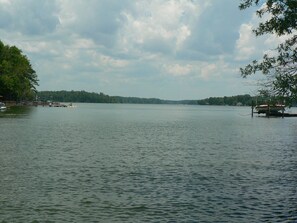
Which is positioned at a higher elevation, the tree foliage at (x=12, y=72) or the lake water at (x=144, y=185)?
the tree foliage at (x=12, y=72)

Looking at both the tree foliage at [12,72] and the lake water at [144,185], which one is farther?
the tree foliage at [12,72]

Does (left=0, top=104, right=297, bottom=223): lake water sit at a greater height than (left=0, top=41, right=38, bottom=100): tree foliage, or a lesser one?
lesser

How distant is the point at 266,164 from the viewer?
35.1 metres

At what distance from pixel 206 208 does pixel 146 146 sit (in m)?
27.5

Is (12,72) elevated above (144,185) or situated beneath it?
elevated above

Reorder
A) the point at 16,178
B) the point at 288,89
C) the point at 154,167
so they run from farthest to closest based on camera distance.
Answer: the point at 154,167 < the point at 16,178 < the point at 288,89

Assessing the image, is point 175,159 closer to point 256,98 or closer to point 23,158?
point 23,158

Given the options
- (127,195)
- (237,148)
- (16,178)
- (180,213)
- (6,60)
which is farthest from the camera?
(6,60)

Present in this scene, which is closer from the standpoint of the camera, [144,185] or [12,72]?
[144,185]

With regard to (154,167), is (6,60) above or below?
above

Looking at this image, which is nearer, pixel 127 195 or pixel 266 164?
pixel 127 195

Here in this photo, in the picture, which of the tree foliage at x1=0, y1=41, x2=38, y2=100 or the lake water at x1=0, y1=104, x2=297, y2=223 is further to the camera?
the tree foliage at x1=0, y1=41, x2=38, y2=100

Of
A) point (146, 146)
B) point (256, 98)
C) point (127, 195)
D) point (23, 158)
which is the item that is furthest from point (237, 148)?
point (256, 98)

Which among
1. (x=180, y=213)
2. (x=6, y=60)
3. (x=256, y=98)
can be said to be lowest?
(x=180, y=213)
